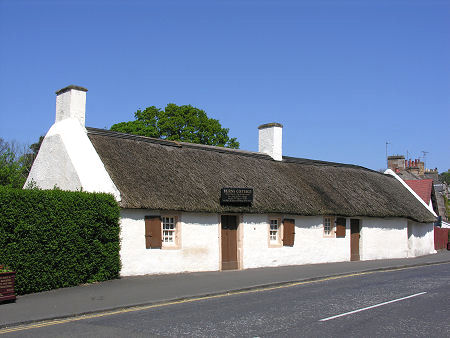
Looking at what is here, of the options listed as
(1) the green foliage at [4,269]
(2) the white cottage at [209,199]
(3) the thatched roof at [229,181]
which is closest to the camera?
(1) the green foliage at [4,269]

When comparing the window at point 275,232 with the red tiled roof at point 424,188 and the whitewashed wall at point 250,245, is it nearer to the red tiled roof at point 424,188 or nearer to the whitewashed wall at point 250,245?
the whitewashed wall at point 250,245

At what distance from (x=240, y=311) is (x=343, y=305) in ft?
7.86

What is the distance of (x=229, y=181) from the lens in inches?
801

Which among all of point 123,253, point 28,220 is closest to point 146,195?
point 123,253

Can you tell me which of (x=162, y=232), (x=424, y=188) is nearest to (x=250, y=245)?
(x=162, y=232)

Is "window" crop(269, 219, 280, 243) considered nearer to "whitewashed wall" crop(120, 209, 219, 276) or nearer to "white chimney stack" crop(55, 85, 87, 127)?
"whitewashed wall" crop(120, 209, 219, 276)

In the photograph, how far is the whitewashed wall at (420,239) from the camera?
29500 millimetres

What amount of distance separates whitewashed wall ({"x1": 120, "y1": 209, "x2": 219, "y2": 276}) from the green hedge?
2.16 feet

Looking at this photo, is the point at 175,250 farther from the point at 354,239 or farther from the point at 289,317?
the point at 354,239

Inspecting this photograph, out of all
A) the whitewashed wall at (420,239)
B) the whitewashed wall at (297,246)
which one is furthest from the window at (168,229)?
the whitewashed wall at (420,239)

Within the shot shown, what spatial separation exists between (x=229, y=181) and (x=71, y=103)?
685 cm

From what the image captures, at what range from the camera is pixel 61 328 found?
29.4ft

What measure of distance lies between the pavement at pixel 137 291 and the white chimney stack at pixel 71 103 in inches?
257

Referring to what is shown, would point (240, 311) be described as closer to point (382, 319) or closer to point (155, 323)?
point (155, 323)
